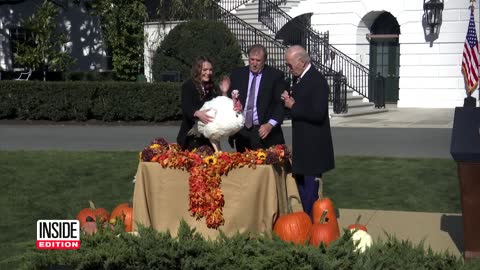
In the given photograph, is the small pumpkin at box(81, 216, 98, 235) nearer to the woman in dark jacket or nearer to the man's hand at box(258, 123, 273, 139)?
the woman in dark jacket

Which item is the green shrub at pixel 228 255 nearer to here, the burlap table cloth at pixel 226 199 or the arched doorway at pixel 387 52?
the burlap table cloth at pixel 226 199

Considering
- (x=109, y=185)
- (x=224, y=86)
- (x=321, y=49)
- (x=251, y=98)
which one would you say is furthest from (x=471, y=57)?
(x=224, y=86)

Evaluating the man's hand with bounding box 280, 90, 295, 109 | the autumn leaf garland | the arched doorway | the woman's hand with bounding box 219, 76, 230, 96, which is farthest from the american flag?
the autumn leaf garland

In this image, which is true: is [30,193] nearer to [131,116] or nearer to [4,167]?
[4,167]

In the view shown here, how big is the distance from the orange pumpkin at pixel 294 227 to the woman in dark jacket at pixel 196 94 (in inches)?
48.5

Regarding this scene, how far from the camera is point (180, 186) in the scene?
635 centimetres

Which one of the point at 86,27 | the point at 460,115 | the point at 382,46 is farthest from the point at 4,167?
the point at 86,27

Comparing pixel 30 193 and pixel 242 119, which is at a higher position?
pixel 242 119

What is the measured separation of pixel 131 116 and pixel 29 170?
8539mm

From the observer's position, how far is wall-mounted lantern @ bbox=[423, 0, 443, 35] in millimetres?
24109

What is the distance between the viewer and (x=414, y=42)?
25.0 m

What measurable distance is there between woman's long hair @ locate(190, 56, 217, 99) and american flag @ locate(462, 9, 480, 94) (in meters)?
15.9

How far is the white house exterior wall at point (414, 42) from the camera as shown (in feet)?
79.9

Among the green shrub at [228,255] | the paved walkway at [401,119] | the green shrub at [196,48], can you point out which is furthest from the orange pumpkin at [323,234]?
the green shrub at [196,48]
